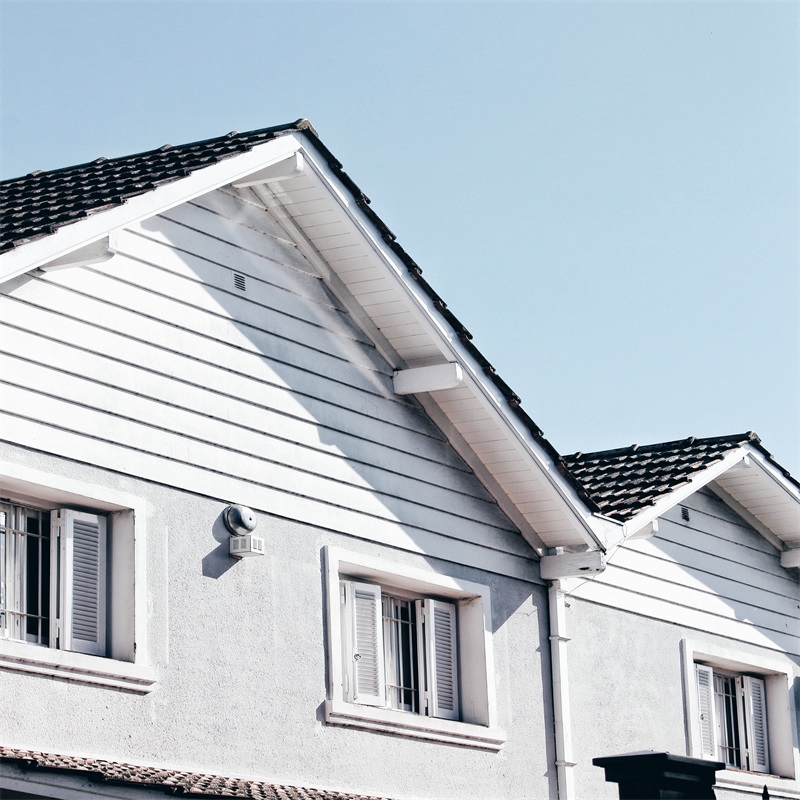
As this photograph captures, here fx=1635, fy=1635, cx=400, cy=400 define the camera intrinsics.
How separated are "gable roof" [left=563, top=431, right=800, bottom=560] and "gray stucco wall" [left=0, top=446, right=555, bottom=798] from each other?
2848 millimetres

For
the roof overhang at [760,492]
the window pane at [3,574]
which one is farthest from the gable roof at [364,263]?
the window pane at [3,574]

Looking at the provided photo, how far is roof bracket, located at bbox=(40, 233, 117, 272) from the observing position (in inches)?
413

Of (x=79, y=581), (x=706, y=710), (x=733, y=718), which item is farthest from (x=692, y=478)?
(x=79, y=581)

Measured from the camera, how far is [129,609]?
10.6 metres

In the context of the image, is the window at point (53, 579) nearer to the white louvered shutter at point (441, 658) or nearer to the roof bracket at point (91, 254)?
the roof bracket at point (91, 254)

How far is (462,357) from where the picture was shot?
43.3 ft

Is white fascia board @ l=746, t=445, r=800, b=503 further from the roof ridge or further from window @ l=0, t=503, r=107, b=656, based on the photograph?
window @ l=0, t=503, r=107, b=656

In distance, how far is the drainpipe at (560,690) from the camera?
545 inches

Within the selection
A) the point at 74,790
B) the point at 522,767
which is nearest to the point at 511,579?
the point at 522,767

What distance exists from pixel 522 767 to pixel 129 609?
440 cm

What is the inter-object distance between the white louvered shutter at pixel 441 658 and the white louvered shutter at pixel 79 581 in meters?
3.45

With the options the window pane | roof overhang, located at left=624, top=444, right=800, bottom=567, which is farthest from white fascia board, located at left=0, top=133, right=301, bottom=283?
roof overhang, located at left=624, top=444, right=800, bottom=567

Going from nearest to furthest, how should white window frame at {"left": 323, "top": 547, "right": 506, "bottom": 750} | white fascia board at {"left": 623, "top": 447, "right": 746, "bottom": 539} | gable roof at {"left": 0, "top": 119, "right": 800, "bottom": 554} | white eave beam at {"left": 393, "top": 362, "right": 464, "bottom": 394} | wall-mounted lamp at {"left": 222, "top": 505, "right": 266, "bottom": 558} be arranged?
gable roof at {"left": 0, "top": 119, "right": 800, "bottom": 554} < wall-mounted lamp at {"left": 222, "top": 505, "right": 266, "bottom": 558} < white window frame at {"left": 323, "top": 547, "right": 506, "bottom": 750} < white eave beam at {"left": 393, "top": 362, "right": 464, "bottom": 394} < white fascia board at {"left": 623, "top": 447, "right": 746, "bottom": 539}

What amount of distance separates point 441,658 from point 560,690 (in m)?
1.29
